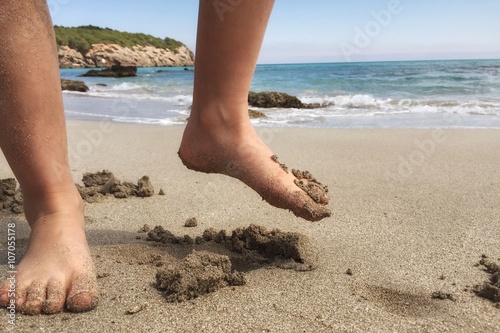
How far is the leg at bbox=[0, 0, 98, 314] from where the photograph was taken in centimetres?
102

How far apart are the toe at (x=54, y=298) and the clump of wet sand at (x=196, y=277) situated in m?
0.20

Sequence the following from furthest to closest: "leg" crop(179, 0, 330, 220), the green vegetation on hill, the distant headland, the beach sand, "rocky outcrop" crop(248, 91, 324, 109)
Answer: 1. the green vegetation on hill
2. the distant headland
3. "rocky outcrop" crop(248, 91, 324, 109)
4. "leg" crop(179, 0, 330, 220)
5. the beach sand

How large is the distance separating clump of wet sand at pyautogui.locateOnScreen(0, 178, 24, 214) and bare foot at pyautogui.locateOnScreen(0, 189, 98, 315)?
2.05ft

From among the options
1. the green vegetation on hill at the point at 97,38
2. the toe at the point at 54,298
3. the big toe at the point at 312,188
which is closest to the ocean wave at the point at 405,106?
the big toe at the point at 312,188

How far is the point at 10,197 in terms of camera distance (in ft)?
5.99

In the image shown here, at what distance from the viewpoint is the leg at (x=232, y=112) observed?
128cm

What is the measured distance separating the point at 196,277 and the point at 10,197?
42.8 inches

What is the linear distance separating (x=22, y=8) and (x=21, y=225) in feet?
2.72

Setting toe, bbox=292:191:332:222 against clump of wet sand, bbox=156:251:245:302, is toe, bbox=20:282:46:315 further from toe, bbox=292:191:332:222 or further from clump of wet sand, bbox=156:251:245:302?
toe, bbox=292:191:332:222

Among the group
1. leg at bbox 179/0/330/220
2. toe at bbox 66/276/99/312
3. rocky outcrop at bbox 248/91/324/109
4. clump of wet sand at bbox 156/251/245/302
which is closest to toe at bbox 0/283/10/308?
toe at bbox 66/276/99/312

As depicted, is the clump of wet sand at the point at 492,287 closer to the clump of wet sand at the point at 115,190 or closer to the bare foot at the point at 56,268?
the bare foot at the point at 56,268

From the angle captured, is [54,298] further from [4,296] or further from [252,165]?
[252,165]

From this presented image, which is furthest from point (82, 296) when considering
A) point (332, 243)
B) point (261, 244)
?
point (332, 243)

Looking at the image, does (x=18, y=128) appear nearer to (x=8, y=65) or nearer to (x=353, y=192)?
(x=8, y=65)
